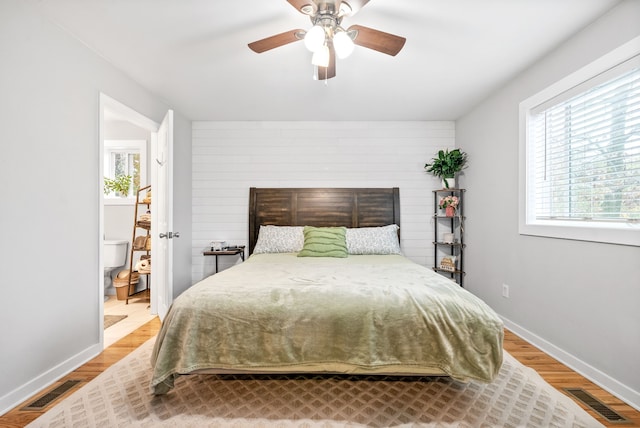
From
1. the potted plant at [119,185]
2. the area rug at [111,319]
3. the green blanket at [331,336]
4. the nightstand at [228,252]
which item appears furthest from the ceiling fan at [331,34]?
the potted plant at [119,185]

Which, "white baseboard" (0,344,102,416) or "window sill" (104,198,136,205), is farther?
"window sill" (104,198,136,205)

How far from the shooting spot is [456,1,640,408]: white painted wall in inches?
74.5

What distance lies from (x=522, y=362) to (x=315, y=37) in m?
2.76

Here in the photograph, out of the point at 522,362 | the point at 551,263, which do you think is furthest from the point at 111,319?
the point at 551,263

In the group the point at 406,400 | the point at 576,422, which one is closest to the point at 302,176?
the point at 406,400

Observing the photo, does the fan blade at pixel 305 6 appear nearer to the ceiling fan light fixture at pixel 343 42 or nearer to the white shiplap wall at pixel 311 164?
the ceiling fan light fixture at pixel 343 42

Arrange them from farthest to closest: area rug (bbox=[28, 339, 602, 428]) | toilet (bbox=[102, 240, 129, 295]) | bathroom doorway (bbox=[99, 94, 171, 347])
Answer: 1. toilet (bbox=[102, 240, 129, 295])
2. bathroom doorway (bbox=[99, 94, 171, 347])
3. area rug (bbox=[28, 339, 602, 428])

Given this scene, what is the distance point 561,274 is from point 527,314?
1.93 ft

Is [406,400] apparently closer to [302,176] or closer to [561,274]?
[561,274]

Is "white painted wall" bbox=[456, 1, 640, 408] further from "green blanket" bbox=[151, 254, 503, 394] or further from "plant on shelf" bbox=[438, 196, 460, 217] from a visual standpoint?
"green blanket" bbox=[151, 254, 503, 394]

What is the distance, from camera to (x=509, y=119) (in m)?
3.06

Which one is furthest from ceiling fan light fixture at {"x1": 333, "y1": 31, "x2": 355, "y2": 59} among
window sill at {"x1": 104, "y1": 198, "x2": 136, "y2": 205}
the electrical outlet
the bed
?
window sill at {"x1": 104, "y1": 198, "x2": 136, "y2": 205}

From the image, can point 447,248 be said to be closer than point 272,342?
No

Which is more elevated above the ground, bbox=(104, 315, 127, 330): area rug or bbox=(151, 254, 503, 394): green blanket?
bbox=(151, 254, 503, 394): green blanket
